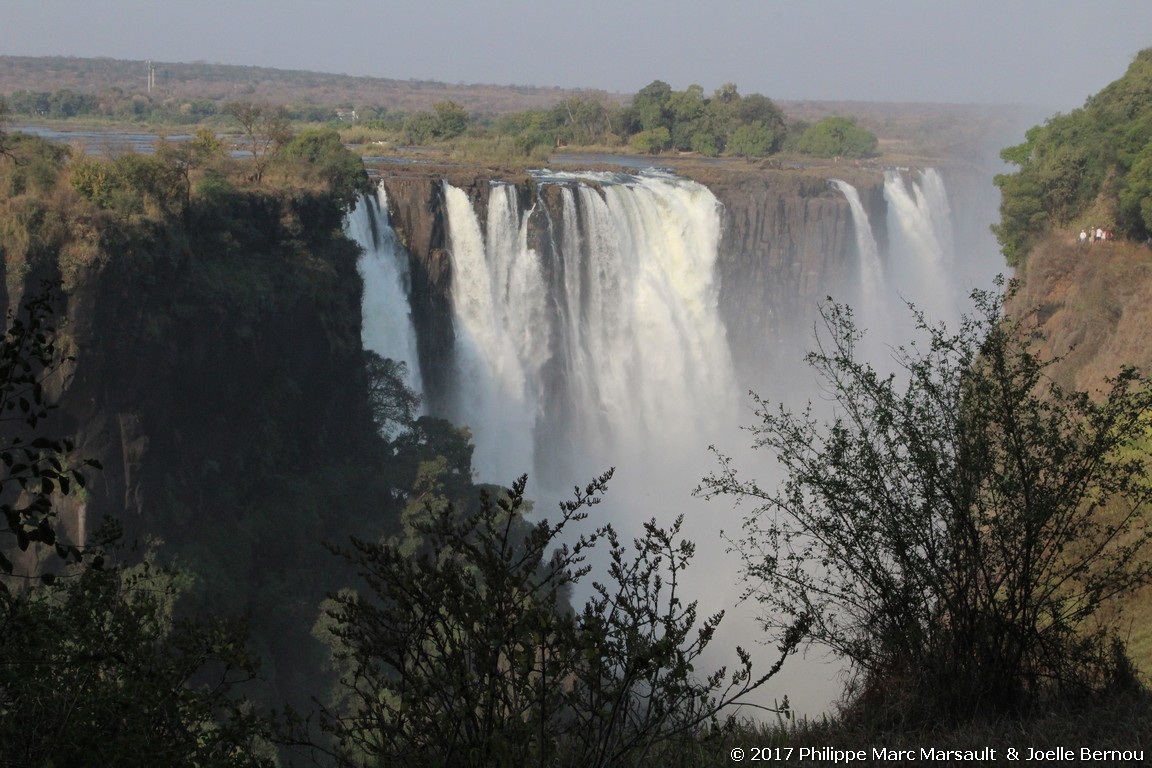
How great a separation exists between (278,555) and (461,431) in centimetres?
441

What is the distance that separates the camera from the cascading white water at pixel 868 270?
132 feet

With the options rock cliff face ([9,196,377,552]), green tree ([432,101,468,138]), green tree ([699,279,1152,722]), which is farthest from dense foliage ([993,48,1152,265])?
green tree ([432,101,468,138])

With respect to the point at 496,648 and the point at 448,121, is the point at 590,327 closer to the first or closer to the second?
the point at 448,121

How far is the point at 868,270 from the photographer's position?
40.5 metres

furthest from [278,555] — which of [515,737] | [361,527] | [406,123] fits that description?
[406,123]

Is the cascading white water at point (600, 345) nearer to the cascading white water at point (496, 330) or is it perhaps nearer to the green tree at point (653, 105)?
the cascading white water at point (496, 330)

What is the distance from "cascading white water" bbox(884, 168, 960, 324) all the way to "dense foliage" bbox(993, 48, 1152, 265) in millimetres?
12626

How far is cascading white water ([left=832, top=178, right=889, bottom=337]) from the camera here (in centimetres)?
4012

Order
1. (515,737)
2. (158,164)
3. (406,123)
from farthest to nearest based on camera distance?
(406,123) < (158,164) < (515,737)

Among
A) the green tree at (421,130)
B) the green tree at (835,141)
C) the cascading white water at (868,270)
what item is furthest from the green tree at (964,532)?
the green tree at (835,141)

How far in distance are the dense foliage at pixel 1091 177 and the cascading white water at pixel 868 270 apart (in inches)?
373

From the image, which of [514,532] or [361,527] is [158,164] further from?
[514,532]

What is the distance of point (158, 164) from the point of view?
18953 millimetres

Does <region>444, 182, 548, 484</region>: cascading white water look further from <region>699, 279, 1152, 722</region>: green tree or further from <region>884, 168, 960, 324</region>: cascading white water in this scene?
<region>699, 279, 1152, 722</region>: green tree
